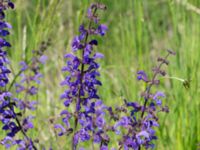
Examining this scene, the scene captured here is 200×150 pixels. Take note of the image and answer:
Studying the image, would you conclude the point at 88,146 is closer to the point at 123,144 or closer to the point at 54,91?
the point at 54,91

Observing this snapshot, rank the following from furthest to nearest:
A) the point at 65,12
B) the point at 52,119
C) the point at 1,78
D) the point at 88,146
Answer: the point at 65,12 → the point at 88,146 → the point at 52,119 → the point at 1,78

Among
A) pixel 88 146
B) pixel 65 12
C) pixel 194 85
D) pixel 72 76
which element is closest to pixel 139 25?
pixel 194 85

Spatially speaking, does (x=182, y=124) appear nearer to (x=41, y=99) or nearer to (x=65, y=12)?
(x=41, y=99)

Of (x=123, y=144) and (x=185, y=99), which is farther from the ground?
(x=185, y=99)

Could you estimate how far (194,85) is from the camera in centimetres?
376

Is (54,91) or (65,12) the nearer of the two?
(54,91)

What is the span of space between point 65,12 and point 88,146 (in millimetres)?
4030

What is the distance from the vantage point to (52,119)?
2977 millimetres

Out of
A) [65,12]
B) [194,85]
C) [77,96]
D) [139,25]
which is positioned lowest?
[77,96]

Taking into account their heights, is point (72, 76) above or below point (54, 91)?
below

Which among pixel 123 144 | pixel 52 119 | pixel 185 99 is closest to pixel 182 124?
pixel 185 99

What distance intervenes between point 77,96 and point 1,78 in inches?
12.2

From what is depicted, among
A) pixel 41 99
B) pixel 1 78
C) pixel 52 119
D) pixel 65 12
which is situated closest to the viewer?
pixel 1 78

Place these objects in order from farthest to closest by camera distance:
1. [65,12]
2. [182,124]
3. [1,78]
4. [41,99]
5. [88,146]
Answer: [65,12] < [41,99] < [88,146] < [182,124] < [1,78]
